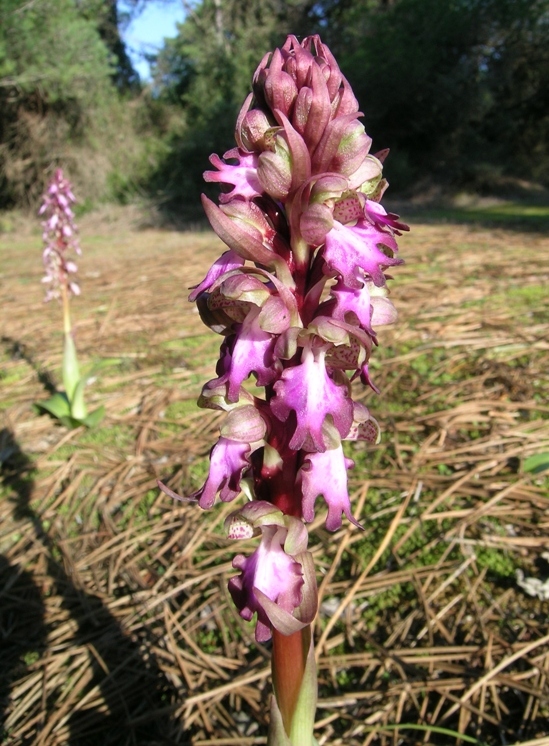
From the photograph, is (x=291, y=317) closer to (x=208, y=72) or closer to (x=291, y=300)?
(x=291, y=300)

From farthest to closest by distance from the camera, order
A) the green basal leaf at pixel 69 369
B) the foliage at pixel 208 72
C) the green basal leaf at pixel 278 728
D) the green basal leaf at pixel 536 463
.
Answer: the foliage at pixel 208 72 → the green basal leaf at pixel 69 369 → the green basal leaf at pixel 536 463 → the green basal leaf at pixel 278 728

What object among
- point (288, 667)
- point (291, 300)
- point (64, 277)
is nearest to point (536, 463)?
point (288, 667)

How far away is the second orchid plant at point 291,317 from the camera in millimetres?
848

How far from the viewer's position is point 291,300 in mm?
891

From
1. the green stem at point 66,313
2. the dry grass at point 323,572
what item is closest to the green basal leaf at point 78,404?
the dry grass at point 323,572

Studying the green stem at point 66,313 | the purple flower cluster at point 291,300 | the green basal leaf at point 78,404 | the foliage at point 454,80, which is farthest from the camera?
the foliage at point 454,80

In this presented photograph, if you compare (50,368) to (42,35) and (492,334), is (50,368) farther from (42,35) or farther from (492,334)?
(42,35)

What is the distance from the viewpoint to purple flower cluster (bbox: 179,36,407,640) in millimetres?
847

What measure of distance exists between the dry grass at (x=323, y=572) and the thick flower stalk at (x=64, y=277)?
14 cm

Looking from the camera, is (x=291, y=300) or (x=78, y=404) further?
(x=78, y=404)

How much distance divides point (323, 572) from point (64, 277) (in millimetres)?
2472

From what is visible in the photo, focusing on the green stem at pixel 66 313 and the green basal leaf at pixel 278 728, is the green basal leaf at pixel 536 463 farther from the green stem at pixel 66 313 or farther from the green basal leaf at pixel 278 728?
the green stem at pixel 66 313

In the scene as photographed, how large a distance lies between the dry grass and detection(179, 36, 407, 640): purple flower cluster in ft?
2.63

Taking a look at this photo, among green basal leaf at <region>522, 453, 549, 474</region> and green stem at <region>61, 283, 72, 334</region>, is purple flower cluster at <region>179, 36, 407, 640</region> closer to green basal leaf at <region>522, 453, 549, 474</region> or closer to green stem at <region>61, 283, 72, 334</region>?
green basal leaf at <region>522, 453, 549, 474</region>
